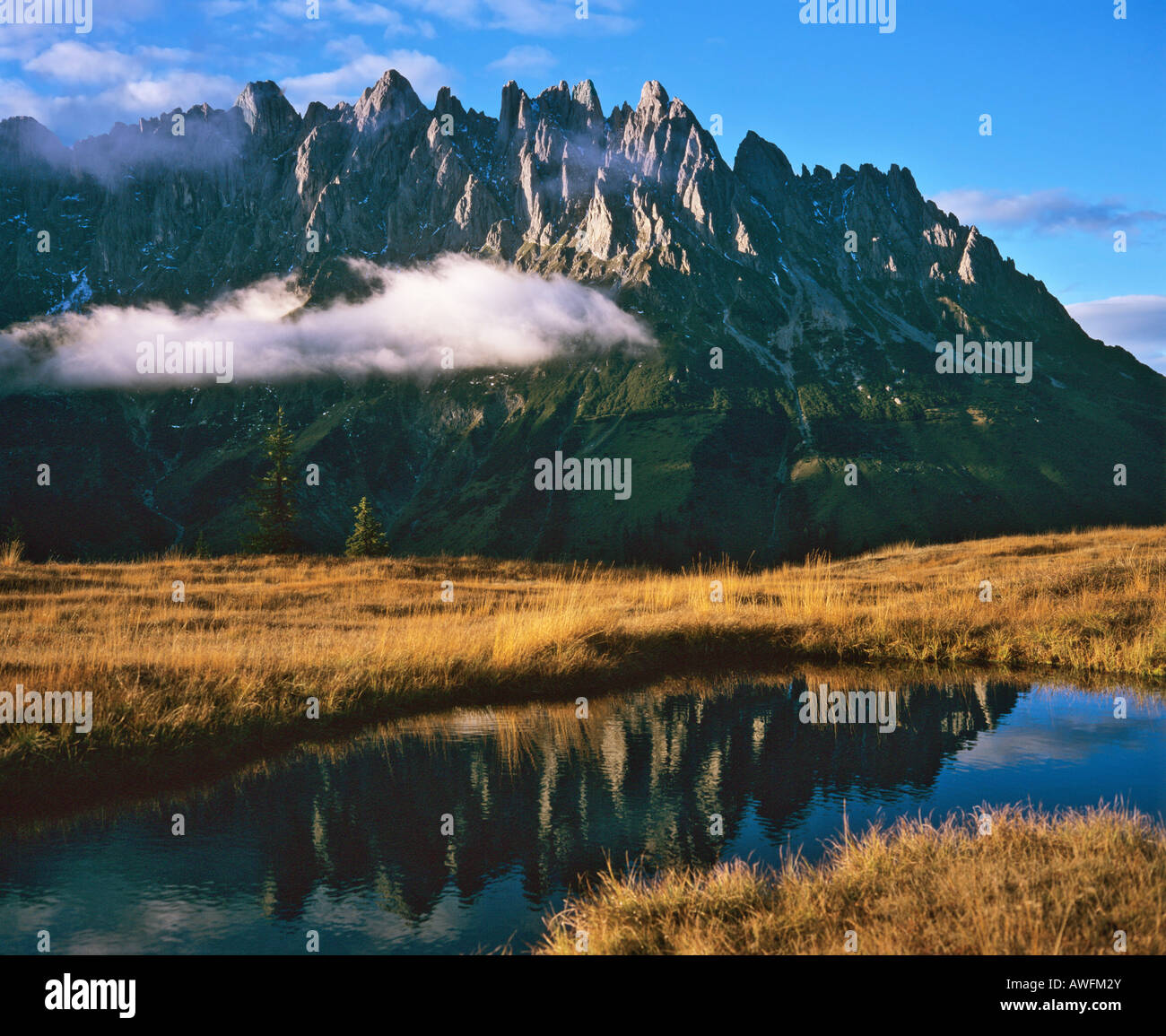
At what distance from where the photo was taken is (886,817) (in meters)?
11.4

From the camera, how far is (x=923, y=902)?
280 inches

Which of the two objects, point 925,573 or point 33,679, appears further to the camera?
point 925,573

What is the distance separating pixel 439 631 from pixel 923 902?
15.4 metres

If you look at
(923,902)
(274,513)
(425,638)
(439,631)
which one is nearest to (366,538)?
(274,513)

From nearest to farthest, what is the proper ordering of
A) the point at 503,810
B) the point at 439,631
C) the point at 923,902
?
1. the point at 923,902
2. the point at 503,810
3. the point at 439,631

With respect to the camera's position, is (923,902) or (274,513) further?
(274,513)

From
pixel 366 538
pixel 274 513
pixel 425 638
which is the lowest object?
pixel 425 638

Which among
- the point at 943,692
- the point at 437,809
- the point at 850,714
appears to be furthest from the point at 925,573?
the point at 437,809

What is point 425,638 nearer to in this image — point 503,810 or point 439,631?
point 439,631
